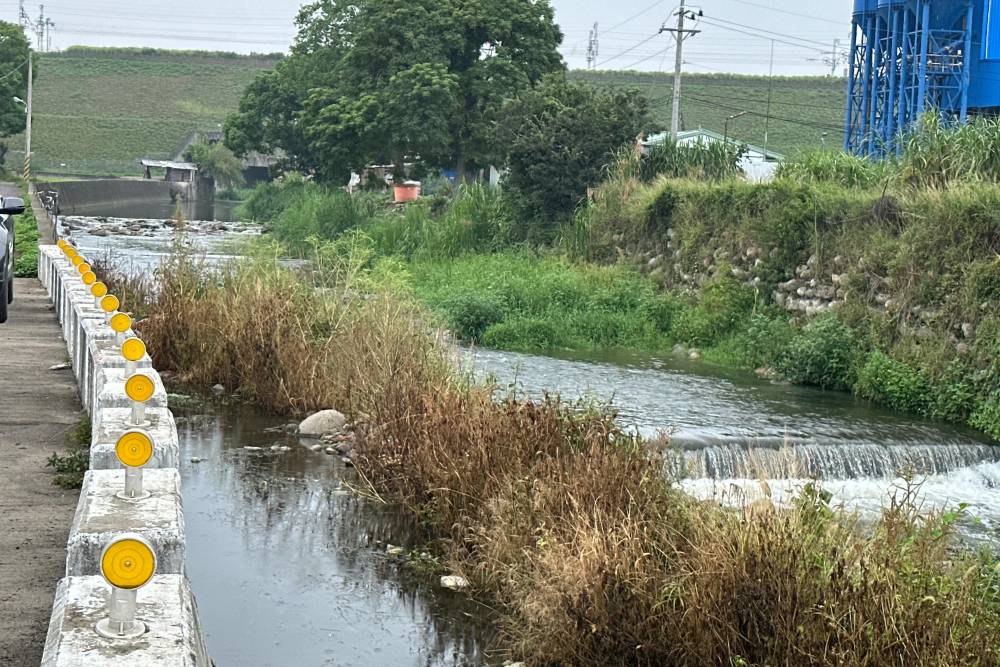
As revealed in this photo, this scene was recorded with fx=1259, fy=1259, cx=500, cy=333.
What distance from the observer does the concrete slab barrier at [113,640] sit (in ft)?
12.7

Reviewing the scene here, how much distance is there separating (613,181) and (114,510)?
78.3 feet

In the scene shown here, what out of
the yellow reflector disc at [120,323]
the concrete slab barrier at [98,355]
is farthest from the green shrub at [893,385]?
the yellow reflector disc at [120,323]

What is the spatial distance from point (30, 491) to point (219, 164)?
275ft

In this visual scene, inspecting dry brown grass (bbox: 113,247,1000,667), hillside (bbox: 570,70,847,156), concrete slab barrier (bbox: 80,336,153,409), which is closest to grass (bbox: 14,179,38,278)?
concrete slab barrier (bbox: 80,336,153,409)

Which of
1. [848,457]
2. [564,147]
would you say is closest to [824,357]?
[848,457]

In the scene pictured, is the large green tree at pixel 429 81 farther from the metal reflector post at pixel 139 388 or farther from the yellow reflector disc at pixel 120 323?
the metal reflector post at pixel 139 388

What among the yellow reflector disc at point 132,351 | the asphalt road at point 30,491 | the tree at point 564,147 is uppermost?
the tree at point 564,147

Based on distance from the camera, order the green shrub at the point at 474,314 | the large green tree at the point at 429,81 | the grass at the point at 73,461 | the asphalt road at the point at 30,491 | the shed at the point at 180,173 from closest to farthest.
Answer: the asphalt road at the point at 30,491, the grass at the point at 73,461, the green shrub at the point at 474,314, the large green tree at the point at 429,81, the shed at the point at 180,173

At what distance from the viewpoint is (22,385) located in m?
11.9

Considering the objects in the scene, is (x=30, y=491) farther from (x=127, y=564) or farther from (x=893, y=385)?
(x=893, y=385)

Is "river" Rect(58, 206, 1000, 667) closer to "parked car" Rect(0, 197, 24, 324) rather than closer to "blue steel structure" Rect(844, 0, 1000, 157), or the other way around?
"parked car" Rect(0, 197, 24, 324)

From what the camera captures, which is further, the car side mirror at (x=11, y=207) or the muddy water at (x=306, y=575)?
the car side mirror at (x=11, y=207)

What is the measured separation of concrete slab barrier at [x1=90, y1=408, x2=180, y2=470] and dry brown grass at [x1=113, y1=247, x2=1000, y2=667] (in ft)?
7.29

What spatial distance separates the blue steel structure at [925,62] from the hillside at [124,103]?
64.8 m
